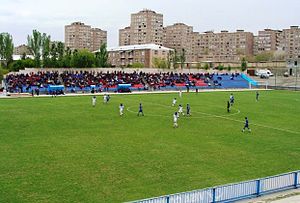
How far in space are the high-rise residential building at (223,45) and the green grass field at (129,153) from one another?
143903 millimetres

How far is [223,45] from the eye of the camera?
183m

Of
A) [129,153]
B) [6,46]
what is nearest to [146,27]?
[6,46]

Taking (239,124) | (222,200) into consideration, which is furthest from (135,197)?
(239,124)

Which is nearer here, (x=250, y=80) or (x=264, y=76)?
(x=250, y=80)

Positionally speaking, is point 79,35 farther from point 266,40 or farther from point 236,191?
point 236,191

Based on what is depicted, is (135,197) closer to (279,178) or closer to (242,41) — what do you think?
(279,178)

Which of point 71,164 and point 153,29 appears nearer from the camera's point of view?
point 71,164

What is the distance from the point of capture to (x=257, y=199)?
583 inches

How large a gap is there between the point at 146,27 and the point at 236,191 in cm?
17066

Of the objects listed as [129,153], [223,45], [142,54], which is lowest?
[129,153]

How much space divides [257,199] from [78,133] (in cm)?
1586

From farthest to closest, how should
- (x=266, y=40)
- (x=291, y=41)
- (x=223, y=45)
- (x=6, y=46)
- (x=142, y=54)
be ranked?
(x=266, y=40) → (x=223, y=45) → (x=291, y=41) → (x=142, y=54) → (x=6, y=46)

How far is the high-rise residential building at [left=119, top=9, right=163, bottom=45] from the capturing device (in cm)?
18088

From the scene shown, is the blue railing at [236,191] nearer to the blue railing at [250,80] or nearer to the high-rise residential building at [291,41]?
the blue railing at [250,80]
